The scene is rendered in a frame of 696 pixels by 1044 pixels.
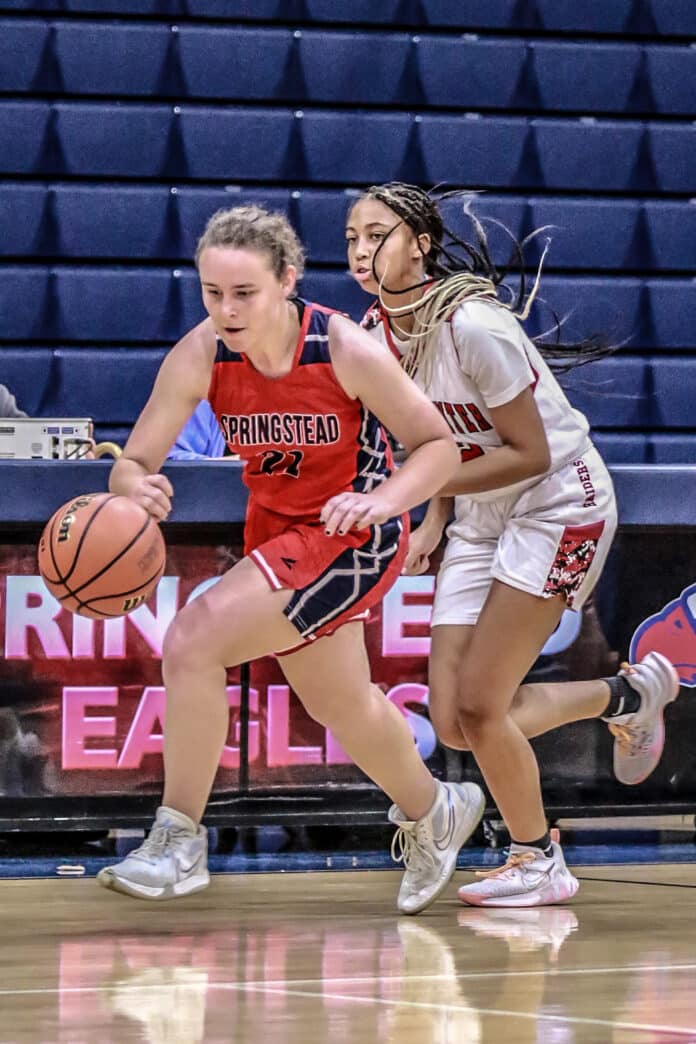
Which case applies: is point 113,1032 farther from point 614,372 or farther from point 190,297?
point 614,372

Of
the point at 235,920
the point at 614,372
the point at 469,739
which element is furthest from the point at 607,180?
the point at 235,920

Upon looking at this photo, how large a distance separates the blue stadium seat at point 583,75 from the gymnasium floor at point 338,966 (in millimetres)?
4234

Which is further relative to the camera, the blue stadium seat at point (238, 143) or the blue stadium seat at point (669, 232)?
the blue stadium seat at point (669, 232)

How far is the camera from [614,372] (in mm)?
7035

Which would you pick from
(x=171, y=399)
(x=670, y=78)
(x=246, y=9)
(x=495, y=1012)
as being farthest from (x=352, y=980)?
(x=670, y=78)

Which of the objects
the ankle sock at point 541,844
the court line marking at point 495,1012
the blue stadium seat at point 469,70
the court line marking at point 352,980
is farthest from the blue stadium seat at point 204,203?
the court line marking at point 495,1012

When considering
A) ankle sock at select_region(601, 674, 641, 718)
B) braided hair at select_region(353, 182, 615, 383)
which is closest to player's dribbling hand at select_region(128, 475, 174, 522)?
braided hair at select_region(353, 182, 615, 383)

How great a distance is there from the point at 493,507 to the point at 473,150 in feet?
12.4

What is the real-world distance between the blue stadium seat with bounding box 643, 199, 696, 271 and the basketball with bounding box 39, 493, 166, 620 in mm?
4639

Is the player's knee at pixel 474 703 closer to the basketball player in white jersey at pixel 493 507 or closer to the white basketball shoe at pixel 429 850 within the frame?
the basketball player in white jersey at pixel 493 507

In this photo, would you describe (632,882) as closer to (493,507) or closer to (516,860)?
(516,860)

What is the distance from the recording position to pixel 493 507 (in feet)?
11.7

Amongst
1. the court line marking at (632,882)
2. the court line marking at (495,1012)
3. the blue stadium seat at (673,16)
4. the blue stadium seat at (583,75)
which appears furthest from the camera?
the blue stadium seat at (673,16)

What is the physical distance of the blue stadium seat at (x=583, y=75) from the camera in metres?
7.12
